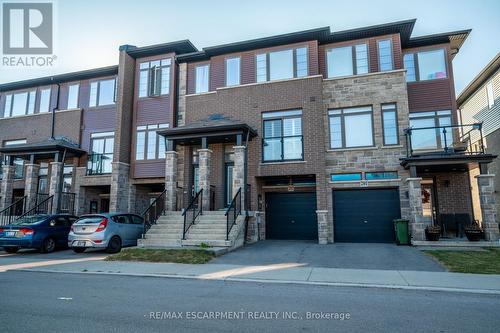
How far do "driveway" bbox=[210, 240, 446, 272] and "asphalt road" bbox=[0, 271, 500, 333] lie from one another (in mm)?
2575

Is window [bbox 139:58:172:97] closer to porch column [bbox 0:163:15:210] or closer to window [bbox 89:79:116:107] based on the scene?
window [bbox 89:79:116:107]

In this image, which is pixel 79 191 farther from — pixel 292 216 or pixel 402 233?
pixel 402 233

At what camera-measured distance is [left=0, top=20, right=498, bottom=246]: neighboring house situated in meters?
14.4

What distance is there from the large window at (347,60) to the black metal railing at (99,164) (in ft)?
40.9

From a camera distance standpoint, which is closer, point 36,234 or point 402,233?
point 36,234

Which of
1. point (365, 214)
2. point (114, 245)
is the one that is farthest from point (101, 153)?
point (365, 214)

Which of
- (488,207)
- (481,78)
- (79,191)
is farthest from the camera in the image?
(481,78)

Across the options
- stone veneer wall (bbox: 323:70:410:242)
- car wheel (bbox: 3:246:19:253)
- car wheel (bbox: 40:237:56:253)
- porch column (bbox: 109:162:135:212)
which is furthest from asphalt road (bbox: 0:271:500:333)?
porch column (bbox: 109:162:135:212)

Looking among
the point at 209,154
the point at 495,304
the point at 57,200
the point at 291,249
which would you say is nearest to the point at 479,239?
the point at 291,249

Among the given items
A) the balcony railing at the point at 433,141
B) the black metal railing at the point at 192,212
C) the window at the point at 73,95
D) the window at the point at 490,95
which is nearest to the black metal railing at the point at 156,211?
the black metal railing at the point at 192,212

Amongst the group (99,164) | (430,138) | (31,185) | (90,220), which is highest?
(430,138)

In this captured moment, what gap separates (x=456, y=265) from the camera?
893 centimetres

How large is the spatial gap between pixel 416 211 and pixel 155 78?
46.9 feet

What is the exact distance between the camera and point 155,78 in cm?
1866
